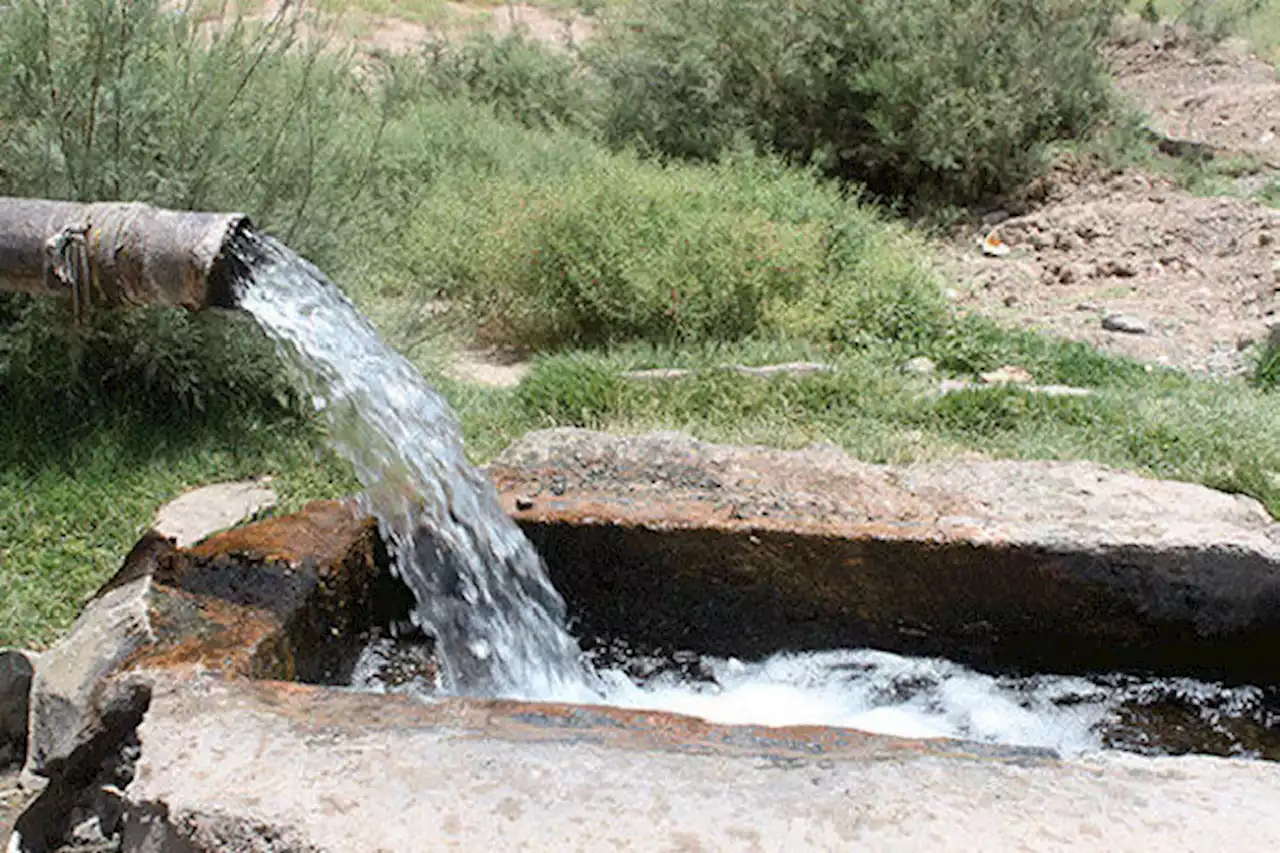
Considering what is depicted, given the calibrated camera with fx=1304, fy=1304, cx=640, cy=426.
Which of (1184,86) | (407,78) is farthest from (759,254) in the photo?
(1184,86)

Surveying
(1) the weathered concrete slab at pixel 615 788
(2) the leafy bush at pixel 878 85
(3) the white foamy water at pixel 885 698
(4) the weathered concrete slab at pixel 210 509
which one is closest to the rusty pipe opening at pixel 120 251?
(1) the weathered concrete slab at pixel 615 788

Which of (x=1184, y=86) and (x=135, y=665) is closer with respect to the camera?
(x=135, y=665)

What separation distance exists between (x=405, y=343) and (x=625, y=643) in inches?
100

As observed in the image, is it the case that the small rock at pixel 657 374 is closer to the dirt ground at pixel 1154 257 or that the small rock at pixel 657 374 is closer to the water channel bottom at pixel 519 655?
the water channel bottom at pixel 519 655

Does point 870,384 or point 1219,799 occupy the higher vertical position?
point 1219,799

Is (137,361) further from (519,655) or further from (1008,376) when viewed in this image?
(1008,376)

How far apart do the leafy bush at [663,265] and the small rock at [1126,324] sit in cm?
110

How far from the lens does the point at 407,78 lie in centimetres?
1168

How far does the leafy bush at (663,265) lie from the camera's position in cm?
660

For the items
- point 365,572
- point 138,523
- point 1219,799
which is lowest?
point 138,523

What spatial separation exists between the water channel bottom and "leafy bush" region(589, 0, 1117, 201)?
680 centimetres

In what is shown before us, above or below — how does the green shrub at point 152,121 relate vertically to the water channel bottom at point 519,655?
above

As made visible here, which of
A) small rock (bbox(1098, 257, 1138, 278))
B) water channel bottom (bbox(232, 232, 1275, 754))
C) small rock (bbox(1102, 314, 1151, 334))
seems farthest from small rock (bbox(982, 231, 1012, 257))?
water channel bottom (bbox(232, 232, 1275, 754))

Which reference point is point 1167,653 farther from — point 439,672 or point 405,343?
point 405,343
